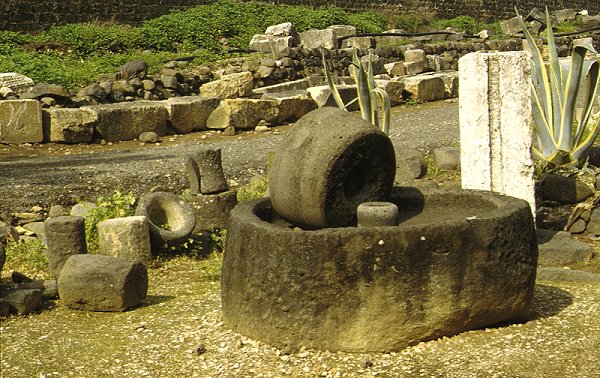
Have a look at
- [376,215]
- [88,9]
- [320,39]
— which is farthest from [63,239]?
[88,9]

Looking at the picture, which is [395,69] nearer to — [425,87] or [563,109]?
[425,87]

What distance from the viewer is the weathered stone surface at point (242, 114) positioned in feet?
47.1

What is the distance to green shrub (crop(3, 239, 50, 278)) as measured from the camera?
764 cm

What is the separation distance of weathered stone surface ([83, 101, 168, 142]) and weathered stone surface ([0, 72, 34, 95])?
104cm

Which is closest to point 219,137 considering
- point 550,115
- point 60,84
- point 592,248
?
point 60,84

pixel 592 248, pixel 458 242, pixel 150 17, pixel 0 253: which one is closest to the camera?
pixel 458 242

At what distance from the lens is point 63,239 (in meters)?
7.22

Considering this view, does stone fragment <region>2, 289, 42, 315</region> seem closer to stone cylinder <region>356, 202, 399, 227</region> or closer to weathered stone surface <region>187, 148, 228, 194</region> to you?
stone cylinder <region>356, 202, 399, 227</region>

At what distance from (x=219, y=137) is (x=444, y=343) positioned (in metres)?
8.86

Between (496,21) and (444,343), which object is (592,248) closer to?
(444,343)

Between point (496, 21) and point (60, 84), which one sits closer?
point (60, 84)

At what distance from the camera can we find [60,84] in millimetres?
14523

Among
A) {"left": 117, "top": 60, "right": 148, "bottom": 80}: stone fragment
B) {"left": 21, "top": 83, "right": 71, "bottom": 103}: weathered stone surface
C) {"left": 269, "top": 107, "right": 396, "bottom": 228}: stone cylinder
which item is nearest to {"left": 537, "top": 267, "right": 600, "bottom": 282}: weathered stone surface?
{"left": 269, "top": 107, "right": 396, "bottom": 228}: stone cylinder

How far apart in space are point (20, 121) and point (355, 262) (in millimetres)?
8520
